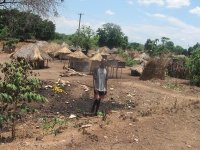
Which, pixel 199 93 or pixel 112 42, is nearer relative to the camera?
pixel 199 93

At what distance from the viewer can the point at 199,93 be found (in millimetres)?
17984

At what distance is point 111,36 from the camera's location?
7931 centimetres

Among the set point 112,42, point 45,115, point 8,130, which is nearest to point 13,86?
point 8,130

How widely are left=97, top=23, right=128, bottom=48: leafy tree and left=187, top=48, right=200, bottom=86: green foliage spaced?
184ft

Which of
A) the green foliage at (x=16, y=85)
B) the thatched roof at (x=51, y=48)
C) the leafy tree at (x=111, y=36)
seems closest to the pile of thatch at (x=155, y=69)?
the green foliage at (x=16, y=85)

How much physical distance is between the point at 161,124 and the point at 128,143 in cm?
153

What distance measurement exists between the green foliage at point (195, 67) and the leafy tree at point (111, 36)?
55970mm

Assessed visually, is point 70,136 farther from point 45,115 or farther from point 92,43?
point 92,43

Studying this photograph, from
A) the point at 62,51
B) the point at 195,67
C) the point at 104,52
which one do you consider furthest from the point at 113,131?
the point at 104,52

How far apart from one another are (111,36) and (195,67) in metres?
57.5

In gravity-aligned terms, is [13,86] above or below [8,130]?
above

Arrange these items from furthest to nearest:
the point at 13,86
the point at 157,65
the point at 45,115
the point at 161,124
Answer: the point at 157,65 → the point at 45,115 → the point at 161,124 → the point at 13,86

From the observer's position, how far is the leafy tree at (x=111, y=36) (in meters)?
79.0

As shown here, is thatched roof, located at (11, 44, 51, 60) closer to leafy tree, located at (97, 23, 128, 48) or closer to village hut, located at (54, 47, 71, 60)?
village hut, located at (54, 47, 71, 60)
